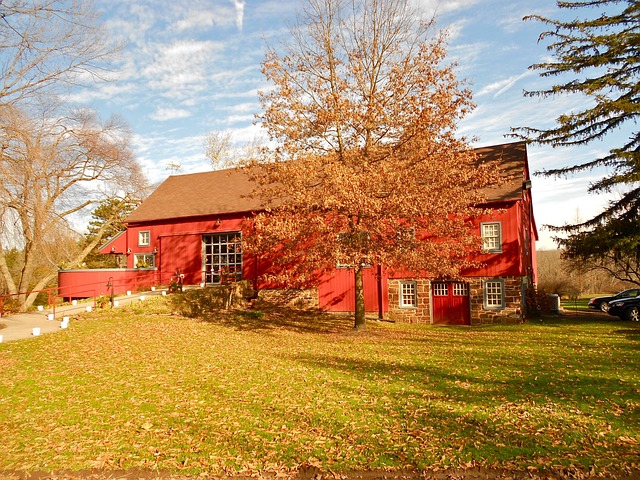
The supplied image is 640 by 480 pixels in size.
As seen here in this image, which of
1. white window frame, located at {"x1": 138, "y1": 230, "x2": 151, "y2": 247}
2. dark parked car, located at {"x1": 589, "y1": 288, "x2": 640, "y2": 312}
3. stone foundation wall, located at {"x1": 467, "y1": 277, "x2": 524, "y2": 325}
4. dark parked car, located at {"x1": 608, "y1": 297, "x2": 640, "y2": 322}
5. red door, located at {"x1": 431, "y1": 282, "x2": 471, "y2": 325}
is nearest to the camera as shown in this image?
stone foundation wall, located at {"x1": 467, "y1": 277, "x2": 524, "y2": 325}

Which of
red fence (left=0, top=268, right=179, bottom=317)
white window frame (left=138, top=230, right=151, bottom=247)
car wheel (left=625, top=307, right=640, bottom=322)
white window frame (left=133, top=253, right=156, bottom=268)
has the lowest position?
car wheel (left=625, top=307, right=640, bottom=322)

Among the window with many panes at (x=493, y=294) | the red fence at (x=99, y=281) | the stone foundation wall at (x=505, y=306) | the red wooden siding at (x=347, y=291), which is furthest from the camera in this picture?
the red fence at (x=99, y=281)

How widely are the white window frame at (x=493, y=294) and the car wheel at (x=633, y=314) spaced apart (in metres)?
6.82

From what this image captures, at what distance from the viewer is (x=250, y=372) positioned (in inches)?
399

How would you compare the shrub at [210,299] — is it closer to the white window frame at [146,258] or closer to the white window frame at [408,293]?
the white window frame at [146,258]

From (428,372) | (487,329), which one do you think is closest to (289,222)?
(428,372)

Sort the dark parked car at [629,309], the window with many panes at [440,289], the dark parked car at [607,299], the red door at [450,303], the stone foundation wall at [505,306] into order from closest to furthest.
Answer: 1. the stone foundation wall at [505,306]
2. the red door at [450,303]
3. the dark parked car at [629,309]
4. the window with many panes at [440,289]
5. the dark parked car at [607,299]

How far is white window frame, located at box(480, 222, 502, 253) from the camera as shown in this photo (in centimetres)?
2081

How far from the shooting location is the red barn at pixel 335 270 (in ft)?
68.1

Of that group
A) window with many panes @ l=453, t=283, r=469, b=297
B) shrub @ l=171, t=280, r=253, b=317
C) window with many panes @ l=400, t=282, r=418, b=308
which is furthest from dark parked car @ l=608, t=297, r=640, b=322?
shrub @ l=171, t=280, r=253, b=317

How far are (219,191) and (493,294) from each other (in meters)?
17.3

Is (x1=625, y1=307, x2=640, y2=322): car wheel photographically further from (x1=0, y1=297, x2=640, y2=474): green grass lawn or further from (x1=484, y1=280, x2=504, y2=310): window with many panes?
(x1=0, y1=297, x2=640, y2=474): green grass lawn

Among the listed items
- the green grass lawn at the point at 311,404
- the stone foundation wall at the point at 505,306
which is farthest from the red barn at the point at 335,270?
the green grass lawn at the point at 311,404

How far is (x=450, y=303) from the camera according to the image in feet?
70.5
